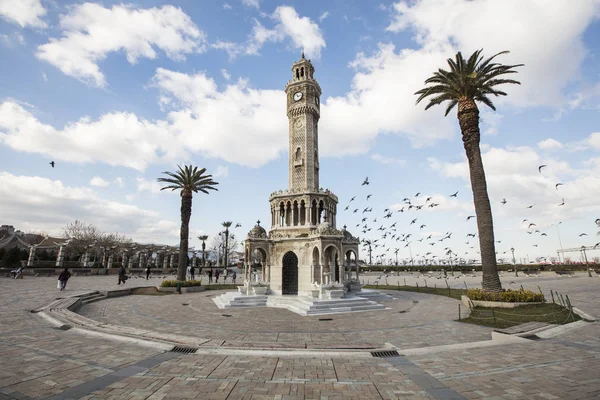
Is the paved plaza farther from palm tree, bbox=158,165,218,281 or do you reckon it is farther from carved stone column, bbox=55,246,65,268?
carved stone column, bbox=55,246,65,268

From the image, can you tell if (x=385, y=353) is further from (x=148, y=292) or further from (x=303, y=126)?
(x=148, y=292)

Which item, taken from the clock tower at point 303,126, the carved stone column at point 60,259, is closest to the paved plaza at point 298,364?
the clock tower at point 303,126

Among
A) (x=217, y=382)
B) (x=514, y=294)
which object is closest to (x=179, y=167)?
(x=217, y=382)

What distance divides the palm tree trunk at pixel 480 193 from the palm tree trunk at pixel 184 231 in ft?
95.5

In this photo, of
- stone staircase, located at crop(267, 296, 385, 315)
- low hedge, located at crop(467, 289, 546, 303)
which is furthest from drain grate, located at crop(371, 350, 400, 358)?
low hedge, located at crop(467, 289, 546, 303)

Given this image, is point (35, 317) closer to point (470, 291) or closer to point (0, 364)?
point (0, 364)

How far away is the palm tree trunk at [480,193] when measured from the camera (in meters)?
20.5

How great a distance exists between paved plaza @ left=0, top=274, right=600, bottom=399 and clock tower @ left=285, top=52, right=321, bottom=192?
18285mm

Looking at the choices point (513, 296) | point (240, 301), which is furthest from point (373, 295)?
point (240, 301)

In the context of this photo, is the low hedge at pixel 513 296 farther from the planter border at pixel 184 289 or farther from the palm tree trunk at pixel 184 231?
the palm tree trunk at pixel 184 231

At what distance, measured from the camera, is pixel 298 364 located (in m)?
8.71

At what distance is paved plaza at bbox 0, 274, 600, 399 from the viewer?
6711mm

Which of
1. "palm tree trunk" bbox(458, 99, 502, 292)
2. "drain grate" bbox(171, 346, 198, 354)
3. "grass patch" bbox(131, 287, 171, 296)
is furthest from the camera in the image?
"grass patch" bbox(131, 287, 171, 296)

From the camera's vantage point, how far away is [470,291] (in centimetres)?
2130
